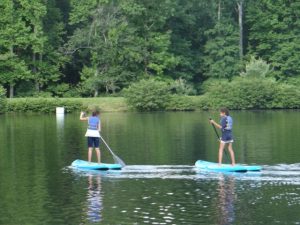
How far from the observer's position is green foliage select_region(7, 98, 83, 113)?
68.9 meters

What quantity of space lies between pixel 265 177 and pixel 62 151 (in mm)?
11927

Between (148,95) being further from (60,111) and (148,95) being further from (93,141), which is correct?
(93,141)

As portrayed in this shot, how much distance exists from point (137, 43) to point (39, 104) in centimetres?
1676

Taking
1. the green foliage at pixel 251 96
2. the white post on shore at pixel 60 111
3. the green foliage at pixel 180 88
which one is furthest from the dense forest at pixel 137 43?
the white post on shore at pixel 60 111

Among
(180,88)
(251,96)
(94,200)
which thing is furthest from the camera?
(180,88)

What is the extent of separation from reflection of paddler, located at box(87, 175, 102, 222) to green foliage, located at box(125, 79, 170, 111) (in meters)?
45.7

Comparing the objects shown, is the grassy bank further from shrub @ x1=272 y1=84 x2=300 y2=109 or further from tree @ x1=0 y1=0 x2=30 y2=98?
shrub @ x1=272 y1=84 x2=300 y2=109

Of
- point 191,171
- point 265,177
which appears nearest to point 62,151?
point 191,171

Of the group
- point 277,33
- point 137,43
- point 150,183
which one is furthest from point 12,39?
point 150,183

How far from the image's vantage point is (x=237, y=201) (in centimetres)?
2077

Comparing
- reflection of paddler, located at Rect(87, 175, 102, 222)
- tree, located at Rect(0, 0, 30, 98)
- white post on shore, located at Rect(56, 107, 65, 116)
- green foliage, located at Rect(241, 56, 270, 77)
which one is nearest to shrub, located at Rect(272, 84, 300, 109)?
green foliage, located at Rect(241, 56, 270, 77)

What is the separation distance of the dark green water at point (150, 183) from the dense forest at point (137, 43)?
37883mm

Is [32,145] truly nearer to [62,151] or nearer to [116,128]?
[62,151]

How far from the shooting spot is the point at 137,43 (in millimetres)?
81500
